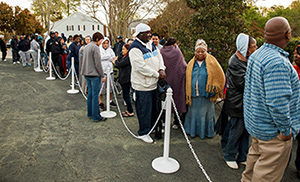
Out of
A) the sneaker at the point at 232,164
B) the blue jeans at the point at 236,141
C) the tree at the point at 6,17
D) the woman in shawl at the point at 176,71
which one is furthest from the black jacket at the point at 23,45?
the tree at the point at 6,17

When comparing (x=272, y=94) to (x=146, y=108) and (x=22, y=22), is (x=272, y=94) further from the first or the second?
Answer: (x=22, y=22)

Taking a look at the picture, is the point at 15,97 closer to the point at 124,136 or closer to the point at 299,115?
the point at 124,136

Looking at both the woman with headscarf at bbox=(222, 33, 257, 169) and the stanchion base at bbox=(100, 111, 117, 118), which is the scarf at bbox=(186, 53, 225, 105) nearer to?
the woman with headscarf at bbox=(222, 33, 257, 169)

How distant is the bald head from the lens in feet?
7.06

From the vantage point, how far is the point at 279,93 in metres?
2.03

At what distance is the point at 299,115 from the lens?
222cm

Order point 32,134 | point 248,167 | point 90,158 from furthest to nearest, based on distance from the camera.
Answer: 1. point 32,134
2. point 90,158
3. point 248,167

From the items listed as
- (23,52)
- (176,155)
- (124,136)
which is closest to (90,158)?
(124,136)

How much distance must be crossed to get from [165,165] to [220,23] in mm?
4697

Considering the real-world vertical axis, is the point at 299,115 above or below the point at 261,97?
below

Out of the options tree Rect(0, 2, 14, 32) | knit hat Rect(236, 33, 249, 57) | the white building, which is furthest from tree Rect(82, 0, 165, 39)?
the white building

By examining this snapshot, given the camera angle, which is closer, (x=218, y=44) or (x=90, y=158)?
(x=90, y=158)

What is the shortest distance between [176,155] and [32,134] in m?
3.03

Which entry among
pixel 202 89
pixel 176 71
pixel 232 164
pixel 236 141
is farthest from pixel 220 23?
pixel 232 164
